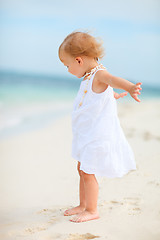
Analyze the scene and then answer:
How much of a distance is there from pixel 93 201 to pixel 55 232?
281 mm

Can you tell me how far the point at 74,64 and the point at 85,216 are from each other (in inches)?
32.4

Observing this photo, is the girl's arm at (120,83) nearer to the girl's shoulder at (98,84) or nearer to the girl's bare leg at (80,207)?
the girl's shoulder at (98,84)

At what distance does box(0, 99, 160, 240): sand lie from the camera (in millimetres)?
1522

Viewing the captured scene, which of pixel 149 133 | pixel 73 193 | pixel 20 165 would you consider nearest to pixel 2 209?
pixel 73 193

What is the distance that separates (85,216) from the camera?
168 centimetres

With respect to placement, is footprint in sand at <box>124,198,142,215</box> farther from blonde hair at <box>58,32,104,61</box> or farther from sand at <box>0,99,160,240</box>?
blonde hair at <box>58,32,104,61</box>

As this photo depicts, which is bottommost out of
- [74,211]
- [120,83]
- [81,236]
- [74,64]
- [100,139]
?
[81,236]

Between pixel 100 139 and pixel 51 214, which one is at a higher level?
pixel 100 139

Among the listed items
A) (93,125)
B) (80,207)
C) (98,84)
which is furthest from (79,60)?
(80,207)

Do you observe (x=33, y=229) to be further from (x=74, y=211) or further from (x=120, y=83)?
(x=120, y=83)

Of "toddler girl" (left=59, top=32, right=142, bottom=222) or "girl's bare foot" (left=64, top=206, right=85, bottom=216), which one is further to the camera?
"girl's bare foot" (left=64, top=206, right=85, bottom=216)

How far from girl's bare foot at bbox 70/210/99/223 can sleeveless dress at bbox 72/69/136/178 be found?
0.23 metres

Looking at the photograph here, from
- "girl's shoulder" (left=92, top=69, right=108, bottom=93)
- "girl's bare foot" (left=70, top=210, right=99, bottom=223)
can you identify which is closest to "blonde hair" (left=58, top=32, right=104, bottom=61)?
"girl's shoulder" (left=92, top=69, right=108, bottom=93)

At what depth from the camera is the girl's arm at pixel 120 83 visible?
139 cm
